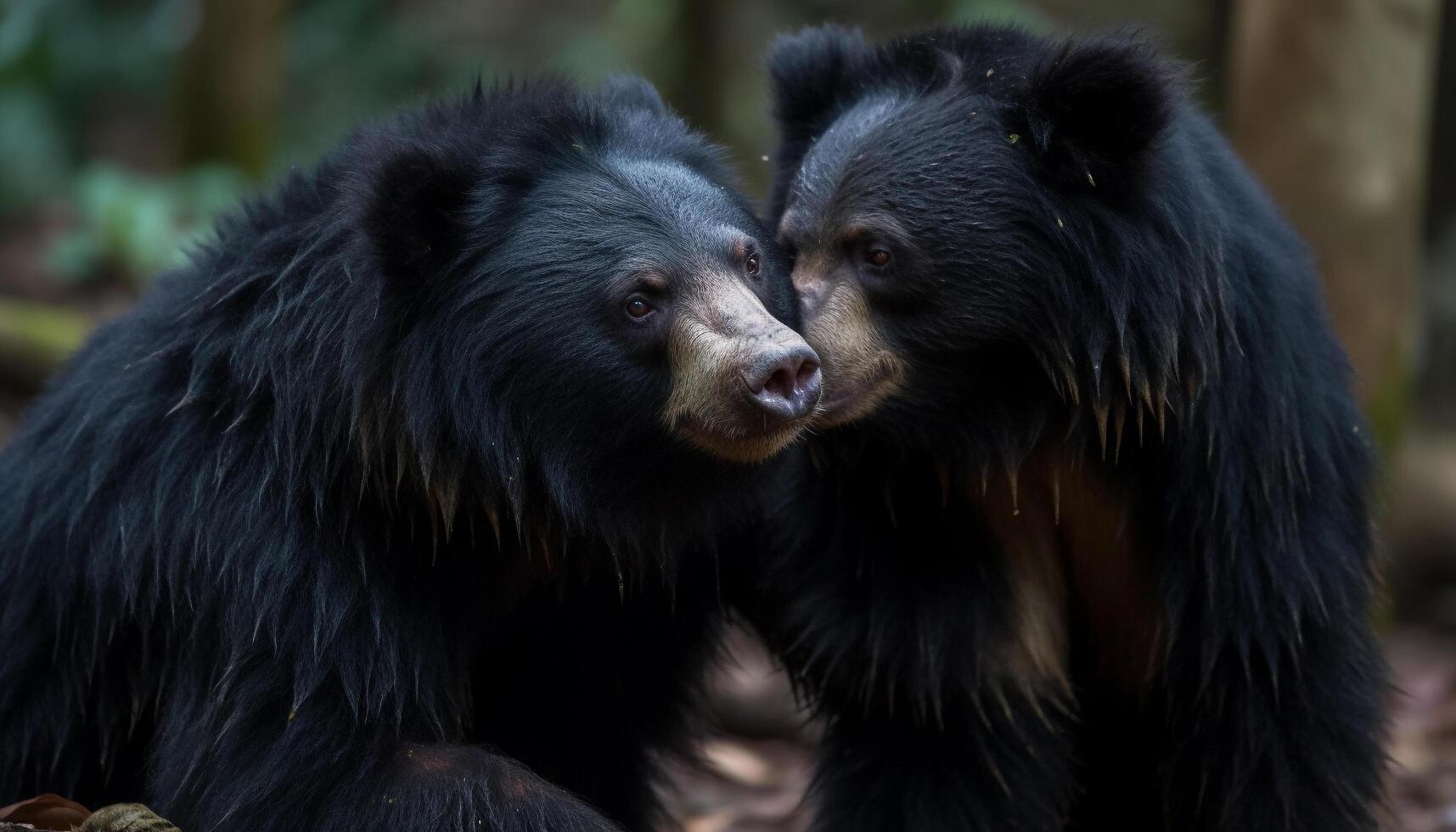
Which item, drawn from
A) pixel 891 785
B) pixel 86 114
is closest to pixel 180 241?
pixel 86 114

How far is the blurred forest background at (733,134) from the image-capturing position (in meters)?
7.53

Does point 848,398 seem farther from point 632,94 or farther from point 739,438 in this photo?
point 632,94

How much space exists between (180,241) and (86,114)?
525 cm

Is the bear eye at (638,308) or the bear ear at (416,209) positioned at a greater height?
the bear ear at (416,209)

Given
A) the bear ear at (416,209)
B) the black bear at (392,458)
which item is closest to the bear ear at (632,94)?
the black bear at (392,458)

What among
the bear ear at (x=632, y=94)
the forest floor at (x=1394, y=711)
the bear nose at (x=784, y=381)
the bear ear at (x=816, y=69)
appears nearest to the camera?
the bear nose at (x=784, y=381)

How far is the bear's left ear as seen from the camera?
4.50 m

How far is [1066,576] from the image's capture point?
17.2 feet

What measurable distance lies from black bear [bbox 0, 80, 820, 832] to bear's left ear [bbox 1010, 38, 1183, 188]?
2.76 ft

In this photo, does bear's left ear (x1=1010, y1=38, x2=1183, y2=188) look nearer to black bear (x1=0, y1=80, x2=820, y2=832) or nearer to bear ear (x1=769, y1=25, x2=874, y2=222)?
bear ear (x1=769, y1=25, x2=874, y2=222)

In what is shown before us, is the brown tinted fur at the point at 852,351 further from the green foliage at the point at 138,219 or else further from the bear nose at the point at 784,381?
the green foliage at the point at 138,219

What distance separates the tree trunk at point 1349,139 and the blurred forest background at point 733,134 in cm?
1

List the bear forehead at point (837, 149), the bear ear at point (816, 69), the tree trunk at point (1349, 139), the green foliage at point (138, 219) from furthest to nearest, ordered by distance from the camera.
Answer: the green foliage at point (138, 219), the tree trunk at point (1349, 139), the bear ear at point (816, 69), the bear forehead at point (837, 149)

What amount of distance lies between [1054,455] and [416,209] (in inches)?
76.4
